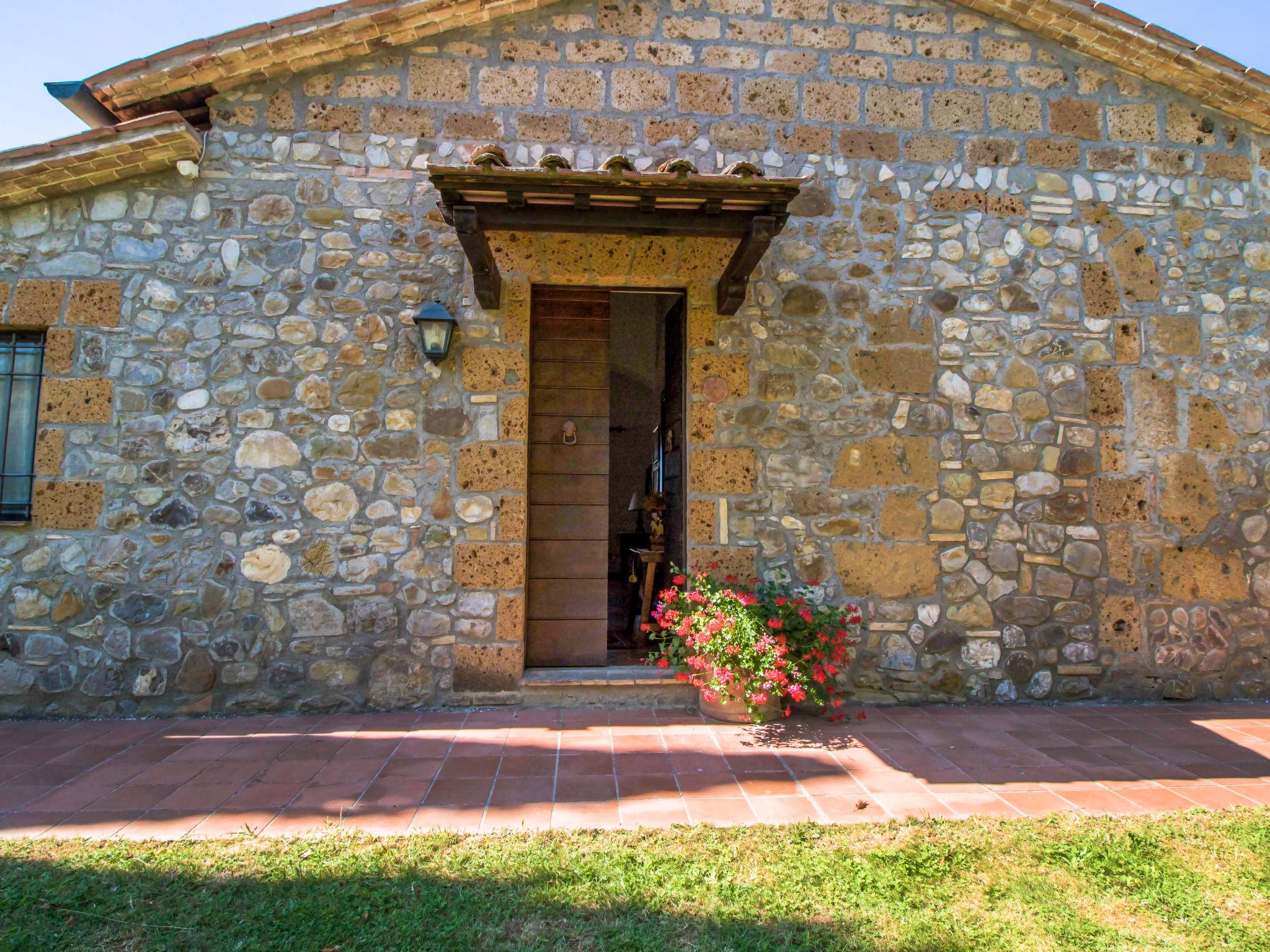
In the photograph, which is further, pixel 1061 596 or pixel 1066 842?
pixel 1061 596

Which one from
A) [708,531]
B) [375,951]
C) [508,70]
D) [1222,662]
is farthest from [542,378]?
[1222,662]

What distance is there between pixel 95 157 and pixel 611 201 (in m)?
2.90

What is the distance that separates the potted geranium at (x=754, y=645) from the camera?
3.80 metres

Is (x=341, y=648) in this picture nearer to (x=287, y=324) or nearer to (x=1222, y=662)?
(x=287, y=324)

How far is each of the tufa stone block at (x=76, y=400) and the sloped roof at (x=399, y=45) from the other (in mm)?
1650

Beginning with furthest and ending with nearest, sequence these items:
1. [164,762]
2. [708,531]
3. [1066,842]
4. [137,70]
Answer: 1. [708,531]
2. [137,70]
3. [164,762]
4. [1066,842]

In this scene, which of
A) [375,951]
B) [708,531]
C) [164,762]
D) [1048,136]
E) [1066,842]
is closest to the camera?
[375,951]

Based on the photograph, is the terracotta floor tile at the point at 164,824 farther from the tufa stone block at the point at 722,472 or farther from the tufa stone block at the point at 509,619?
the tufa stone block at the point at 722,472

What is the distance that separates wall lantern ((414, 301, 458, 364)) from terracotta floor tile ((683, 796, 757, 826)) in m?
2.74

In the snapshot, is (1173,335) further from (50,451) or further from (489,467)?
(50,451)

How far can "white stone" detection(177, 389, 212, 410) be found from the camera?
4.13 meters

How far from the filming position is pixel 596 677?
167 inches

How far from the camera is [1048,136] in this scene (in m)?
4.64

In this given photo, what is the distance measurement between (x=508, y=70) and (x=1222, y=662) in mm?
5825
